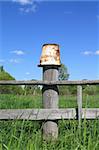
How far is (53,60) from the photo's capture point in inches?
175

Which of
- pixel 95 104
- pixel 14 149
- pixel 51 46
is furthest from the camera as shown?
pixel 95 104

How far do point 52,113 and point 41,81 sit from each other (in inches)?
15.3

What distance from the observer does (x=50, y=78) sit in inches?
171

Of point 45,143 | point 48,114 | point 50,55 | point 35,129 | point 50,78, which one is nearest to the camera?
point 35,129

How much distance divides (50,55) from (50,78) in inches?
12.6

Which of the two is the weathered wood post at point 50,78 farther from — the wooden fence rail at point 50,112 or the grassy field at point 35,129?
the grassy field at point 35,129

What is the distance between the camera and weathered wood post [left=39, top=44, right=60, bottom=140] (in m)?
4.23

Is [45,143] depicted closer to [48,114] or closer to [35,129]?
[35,129]

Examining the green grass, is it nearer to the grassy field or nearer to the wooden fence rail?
the grassy field

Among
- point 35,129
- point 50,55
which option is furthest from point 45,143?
point 50,55

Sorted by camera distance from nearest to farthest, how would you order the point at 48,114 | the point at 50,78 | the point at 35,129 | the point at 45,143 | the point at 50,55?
the point at 35,129, the point at 45,143, the point at 48,114, the point at 50,78, the point at 50,55

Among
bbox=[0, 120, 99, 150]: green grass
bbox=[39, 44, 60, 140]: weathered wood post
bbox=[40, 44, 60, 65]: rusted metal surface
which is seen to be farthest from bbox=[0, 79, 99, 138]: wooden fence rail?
bbox=[40, 44, 60, 65]: rusted metal surface

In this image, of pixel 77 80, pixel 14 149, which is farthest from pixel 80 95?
pixel 14 149

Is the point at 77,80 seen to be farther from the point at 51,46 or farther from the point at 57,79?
the point at 51,46
